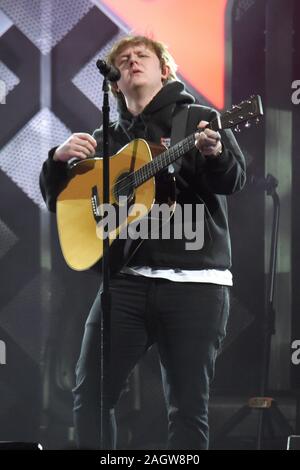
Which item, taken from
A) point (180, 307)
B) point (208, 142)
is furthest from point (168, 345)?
point (208, 142)

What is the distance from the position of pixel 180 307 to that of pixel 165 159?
1.75ft

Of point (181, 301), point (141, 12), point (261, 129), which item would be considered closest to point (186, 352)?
point (181, 301)

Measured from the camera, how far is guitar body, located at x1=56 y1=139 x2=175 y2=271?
293 centimetres

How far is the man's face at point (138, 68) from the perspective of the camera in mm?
3021

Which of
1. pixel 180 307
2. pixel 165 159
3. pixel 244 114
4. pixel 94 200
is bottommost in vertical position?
pixel 180 307

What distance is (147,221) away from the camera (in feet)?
9.54

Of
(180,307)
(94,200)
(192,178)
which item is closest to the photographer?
(180,307)

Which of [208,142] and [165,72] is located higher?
[165,72]

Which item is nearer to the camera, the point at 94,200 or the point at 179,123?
the point at 179,123

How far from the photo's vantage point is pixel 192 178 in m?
2.91

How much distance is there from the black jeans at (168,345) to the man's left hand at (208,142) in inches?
18.6

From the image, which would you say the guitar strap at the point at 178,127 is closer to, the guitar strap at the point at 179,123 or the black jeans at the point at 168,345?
the guitar strap at the point at 179,123

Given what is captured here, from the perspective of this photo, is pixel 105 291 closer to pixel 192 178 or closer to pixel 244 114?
pixel 192 178
